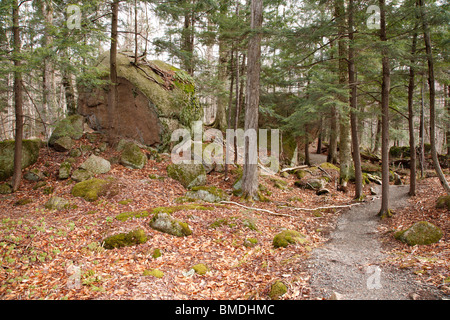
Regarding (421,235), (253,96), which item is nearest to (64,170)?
(253,96)

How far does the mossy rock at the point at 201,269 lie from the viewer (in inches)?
185

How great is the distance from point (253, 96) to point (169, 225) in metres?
6.05

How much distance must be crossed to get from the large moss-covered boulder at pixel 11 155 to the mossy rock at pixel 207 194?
6.34m

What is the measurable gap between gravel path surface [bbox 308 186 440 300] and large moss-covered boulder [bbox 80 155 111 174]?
8247 millimetres

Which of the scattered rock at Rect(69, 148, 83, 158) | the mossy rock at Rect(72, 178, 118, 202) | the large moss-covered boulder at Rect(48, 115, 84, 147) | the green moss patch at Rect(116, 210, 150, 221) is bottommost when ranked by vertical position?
the green moss patch at Rect(116, 210, 150, 221)

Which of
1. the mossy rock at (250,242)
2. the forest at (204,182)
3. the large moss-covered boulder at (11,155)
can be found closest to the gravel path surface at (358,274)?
the forest at (204,182)

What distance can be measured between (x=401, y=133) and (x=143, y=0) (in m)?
17.5

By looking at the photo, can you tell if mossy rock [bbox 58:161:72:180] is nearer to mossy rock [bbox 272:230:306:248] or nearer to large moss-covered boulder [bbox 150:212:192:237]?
large moss-covered boulder [bbox 150:212:192:237]

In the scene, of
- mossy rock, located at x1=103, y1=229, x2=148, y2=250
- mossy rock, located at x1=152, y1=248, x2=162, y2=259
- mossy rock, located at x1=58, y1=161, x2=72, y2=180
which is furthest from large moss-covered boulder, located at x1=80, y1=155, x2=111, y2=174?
mossy rock, located at x1=152, y1=248, x2=162, y2=259

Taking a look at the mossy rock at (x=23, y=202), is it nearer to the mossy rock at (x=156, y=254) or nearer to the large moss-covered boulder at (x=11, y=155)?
the large moss-covered boulder at (x=11, y=155)

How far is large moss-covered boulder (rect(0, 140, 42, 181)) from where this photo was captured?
8.81 metres

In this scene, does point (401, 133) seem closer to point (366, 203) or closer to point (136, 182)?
point (366, 203)
